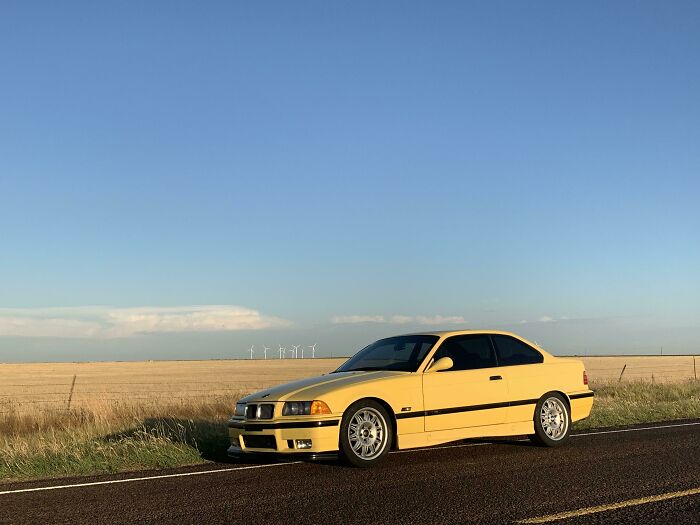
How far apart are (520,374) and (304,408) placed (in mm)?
3181

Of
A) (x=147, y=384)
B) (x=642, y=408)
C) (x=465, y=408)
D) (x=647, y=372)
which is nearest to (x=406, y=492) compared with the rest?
(x=465, y=408)

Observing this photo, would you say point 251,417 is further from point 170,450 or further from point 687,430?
point 687,430

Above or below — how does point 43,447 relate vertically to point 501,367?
below

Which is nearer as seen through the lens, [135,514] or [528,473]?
[135,514]

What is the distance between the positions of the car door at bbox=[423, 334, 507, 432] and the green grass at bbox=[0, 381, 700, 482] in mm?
2774

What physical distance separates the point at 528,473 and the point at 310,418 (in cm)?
235

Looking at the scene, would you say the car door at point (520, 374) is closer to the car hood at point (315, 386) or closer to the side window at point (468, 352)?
the side window at point (468, 352)

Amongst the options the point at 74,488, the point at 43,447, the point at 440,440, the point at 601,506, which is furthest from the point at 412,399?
the point at 43,447

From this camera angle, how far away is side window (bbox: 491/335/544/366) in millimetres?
10359

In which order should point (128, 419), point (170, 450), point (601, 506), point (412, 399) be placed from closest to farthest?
point (601, 506) < point (412, 399) < point (170, 450) < point (128, 419)

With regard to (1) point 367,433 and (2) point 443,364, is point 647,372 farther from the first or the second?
(1) point 367,433

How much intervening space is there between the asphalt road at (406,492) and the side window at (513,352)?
1.22 meters

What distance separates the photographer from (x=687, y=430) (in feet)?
39.1

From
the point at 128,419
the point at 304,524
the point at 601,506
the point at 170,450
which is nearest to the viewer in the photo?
the point at 304,524
